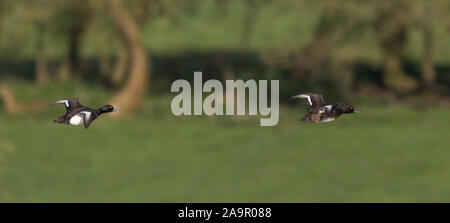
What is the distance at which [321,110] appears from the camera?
4.36 metres

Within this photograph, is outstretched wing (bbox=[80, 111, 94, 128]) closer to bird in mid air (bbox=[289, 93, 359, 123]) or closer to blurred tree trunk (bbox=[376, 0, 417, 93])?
bird in mid air (bbox=[289, 93, 359, 123])

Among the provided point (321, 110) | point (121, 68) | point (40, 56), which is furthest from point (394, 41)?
point (321, 110)

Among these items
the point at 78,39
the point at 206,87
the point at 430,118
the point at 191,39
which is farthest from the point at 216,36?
the point at 206,87

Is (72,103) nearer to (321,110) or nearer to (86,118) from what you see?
(86,118)

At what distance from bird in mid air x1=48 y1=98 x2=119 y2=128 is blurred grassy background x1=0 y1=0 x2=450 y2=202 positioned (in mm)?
38587

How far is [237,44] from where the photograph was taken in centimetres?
9512

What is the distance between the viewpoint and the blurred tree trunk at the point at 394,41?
5066 centimetres

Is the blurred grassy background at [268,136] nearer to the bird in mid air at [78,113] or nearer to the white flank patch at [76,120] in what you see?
the bird in mid air at [78,113]

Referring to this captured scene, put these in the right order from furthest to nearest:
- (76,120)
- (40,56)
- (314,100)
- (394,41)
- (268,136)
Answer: (40,56)
(394,41)
(268,136)
(314,100)
(76,120)

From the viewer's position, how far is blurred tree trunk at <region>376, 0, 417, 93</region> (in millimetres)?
50656

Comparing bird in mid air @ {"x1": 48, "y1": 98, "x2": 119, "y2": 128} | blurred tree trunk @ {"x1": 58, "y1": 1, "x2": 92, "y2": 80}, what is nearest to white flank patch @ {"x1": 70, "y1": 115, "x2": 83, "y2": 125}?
bird in mid air @ {"x1": 48, "y1": 98, "x2": 119, "y2": 128}

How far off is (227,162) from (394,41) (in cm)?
1738

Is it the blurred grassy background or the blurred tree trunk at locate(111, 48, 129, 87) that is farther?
the blurred tree trunk at locate(111, 48, 129, 87)

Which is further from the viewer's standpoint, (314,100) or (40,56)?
(40,56)
